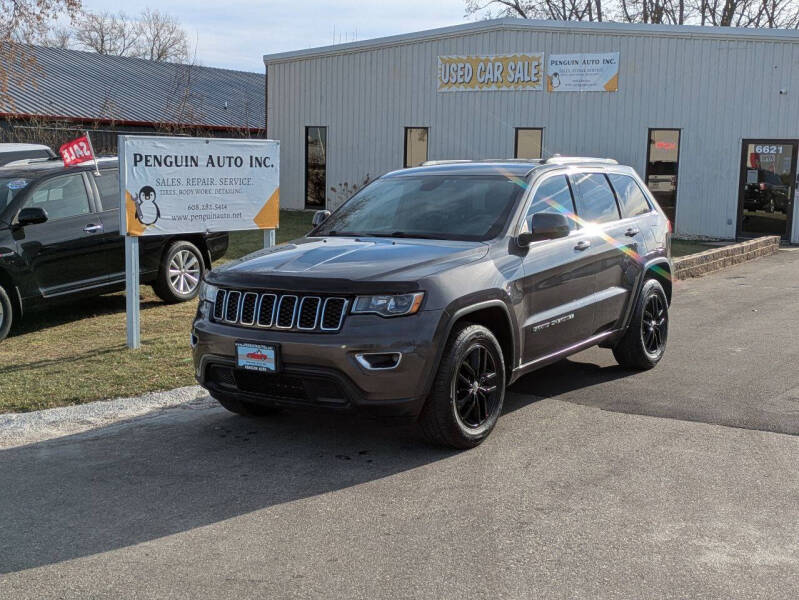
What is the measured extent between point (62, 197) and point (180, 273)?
1712mm

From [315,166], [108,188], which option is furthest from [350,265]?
[315,166]

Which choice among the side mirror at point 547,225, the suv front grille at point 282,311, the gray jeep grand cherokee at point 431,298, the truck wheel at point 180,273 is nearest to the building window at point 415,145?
the truck wheel at point 180,273

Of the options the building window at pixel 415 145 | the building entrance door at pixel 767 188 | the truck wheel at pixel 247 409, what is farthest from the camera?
the building window at pixel 415 145

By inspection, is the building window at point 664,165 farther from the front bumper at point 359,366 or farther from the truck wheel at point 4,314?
the front bumper at point 359,366

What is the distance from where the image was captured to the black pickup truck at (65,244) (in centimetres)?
886

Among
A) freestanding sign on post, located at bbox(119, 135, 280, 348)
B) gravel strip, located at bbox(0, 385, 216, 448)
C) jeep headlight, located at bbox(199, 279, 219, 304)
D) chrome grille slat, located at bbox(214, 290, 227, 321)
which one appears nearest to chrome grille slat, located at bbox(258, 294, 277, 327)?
chrome grille slat, located at bbox(214, 290, 227, 321)

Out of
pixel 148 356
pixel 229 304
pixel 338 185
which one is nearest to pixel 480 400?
pixel 229 304

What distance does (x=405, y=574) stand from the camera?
12.6ft

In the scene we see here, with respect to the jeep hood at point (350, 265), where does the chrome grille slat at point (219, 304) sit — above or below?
below

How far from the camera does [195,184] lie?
8.73 m

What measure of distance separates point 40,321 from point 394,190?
513 cm

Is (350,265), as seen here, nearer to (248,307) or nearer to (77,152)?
(248,307)

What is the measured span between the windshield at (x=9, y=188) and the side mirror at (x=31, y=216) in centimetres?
22

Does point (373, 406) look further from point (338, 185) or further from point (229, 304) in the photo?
point (338, 185)
